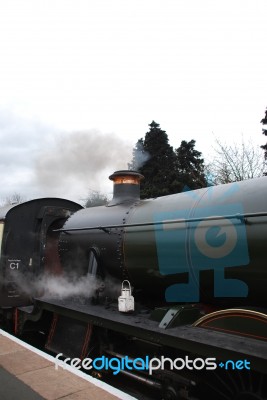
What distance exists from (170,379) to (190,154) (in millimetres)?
20225

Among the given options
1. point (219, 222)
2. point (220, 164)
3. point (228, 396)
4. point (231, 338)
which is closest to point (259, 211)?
point (219, 222)

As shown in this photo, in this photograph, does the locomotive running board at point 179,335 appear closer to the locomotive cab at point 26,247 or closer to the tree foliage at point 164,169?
the locomotive cab at point 26,247

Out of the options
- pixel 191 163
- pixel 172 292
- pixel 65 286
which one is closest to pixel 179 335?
pixel 172 292

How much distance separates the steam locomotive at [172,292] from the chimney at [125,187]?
0.02m

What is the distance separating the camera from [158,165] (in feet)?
66.9

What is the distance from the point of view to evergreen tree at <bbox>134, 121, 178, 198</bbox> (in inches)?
770

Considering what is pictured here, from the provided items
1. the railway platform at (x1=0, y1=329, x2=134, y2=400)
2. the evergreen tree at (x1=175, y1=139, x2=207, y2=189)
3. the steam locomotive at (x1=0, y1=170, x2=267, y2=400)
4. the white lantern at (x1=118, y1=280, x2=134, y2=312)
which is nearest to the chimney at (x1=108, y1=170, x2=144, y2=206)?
the steam locomotive at (x1=0, y1=170, x2=267, y2=400)

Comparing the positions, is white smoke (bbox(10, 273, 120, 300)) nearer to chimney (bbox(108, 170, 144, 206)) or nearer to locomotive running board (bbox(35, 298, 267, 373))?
locomotive running board (bbox(35, 298, 267, 373))

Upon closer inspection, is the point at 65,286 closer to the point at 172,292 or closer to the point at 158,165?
the point at 172,292

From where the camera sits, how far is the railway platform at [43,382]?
3154 millimetres

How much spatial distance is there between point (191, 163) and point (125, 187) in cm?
1817

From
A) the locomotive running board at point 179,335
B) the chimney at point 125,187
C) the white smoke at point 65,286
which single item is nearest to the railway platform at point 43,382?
the locomotive running board at point 179,335

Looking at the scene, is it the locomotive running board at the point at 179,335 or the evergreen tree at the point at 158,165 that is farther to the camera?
the evergreen tree at the point at 158,165

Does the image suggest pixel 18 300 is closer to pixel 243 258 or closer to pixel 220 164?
pixel 243 258
